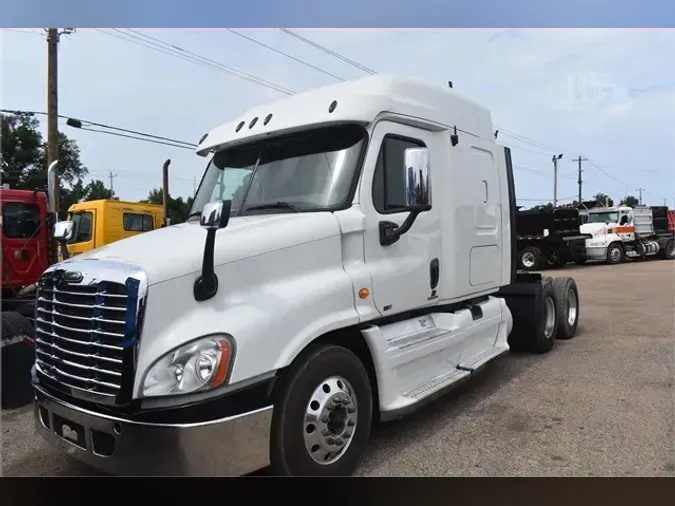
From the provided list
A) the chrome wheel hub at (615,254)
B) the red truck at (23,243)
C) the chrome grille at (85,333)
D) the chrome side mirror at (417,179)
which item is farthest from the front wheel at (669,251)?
the chrome grille at (85,333)

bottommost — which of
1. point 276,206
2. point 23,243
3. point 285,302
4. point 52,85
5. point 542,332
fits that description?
point 542,332

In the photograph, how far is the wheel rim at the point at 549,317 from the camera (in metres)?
6.77

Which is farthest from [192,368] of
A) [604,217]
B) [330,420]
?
[604,217]

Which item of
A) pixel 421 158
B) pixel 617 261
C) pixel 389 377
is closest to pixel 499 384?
pixel 389 377

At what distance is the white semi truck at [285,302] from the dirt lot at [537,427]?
377 millimetres

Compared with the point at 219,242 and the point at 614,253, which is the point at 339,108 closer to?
the point at 219,242

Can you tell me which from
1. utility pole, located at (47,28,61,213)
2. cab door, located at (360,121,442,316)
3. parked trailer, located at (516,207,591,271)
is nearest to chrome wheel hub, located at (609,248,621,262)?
parked trailer, located at (516,207,591,271)

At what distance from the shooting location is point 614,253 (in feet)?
73.4

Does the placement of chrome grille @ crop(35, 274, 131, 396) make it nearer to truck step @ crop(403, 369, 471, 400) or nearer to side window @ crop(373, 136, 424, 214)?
side window @ crop(373, 136, 424, 214)

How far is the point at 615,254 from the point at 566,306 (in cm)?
1728

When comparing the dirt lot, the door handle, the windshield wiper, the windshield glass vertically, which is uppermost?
the windshield glass

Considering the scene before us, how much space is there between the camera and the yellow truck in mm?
4531

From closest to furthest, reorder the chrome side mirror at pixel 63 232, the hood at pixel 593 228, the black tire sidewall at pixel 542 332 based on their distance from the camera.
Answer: the chrome side mirror at pixel 63 232 → the black tire sidewall at pixel 542 332 → the hood at pixel 593 228

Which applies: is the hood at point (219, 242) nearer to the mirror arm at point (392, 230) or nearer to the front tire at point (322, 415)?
the mirror arm at point (392, 230)
